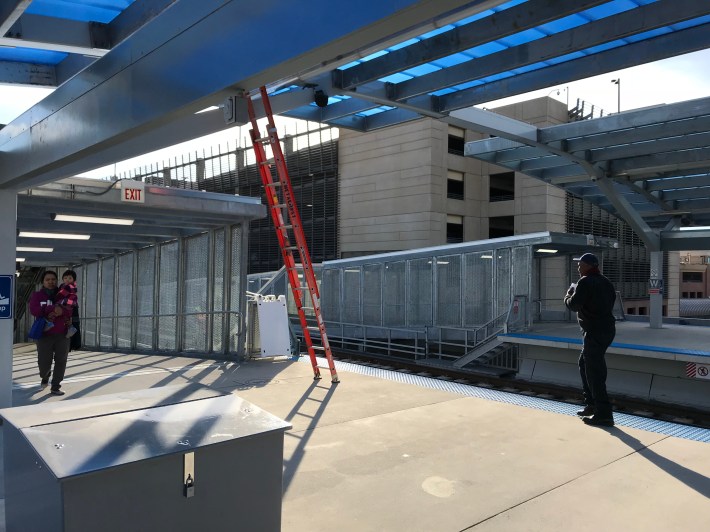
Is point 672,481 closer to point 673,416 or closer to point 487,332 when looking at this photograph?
point 673,416

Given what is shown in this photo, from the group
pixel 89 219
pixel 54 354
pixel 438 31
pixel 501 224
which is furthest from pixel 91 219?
pixel 501 224

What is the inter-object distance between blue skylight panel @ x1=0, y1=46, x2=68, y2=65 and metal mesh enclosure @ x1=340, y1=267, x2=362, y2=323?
1375 cm

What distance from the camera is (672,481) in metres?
4.38

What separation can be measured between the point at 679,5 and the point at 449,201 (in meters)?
27.1

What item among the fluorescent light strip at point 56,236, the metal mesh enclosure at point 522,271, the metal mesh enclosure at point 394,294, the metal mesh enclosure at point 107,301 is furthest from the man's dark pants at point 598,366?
the metal mesh enclosure at point 107,301

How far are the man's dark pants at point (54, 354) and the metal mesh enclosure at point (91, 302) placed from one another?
11.1m

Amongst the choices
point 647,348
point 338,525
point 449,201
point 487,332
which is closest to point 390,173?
point 449,201

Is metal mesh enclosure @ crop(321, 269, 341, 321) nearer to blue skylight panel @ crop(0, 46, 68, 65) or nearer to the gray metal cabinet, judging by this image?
blue skylight panel @ crop(0, 46, 68, 65)

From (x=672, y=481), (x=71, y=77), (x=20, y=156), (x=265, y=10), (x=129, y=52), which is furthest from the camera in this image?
(x=20, y=156)

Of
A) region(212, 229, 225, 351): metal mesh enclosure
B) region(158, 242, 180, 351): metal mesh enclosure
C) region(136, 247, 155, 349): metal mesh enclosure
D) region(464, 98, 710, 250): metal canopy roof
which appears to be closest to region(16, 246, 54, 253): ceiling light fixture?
region(136, 247, 155, 349): metal mesh enclosure

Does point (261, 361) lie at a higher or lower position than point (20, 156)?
lower

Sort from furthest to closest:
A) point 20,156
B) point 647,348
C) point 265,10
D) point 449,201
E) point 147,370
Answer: point 449,201
point 647,348
point 147,370
point 20,156
point 265,10

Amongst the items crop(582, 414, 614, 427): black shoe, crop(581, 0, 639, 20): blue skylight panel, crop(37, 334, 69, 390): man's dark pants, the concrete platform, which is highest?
crop(581, 0, 639, 20): blue skylight panel

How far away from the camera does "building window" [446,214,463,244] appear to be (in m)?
32.7
